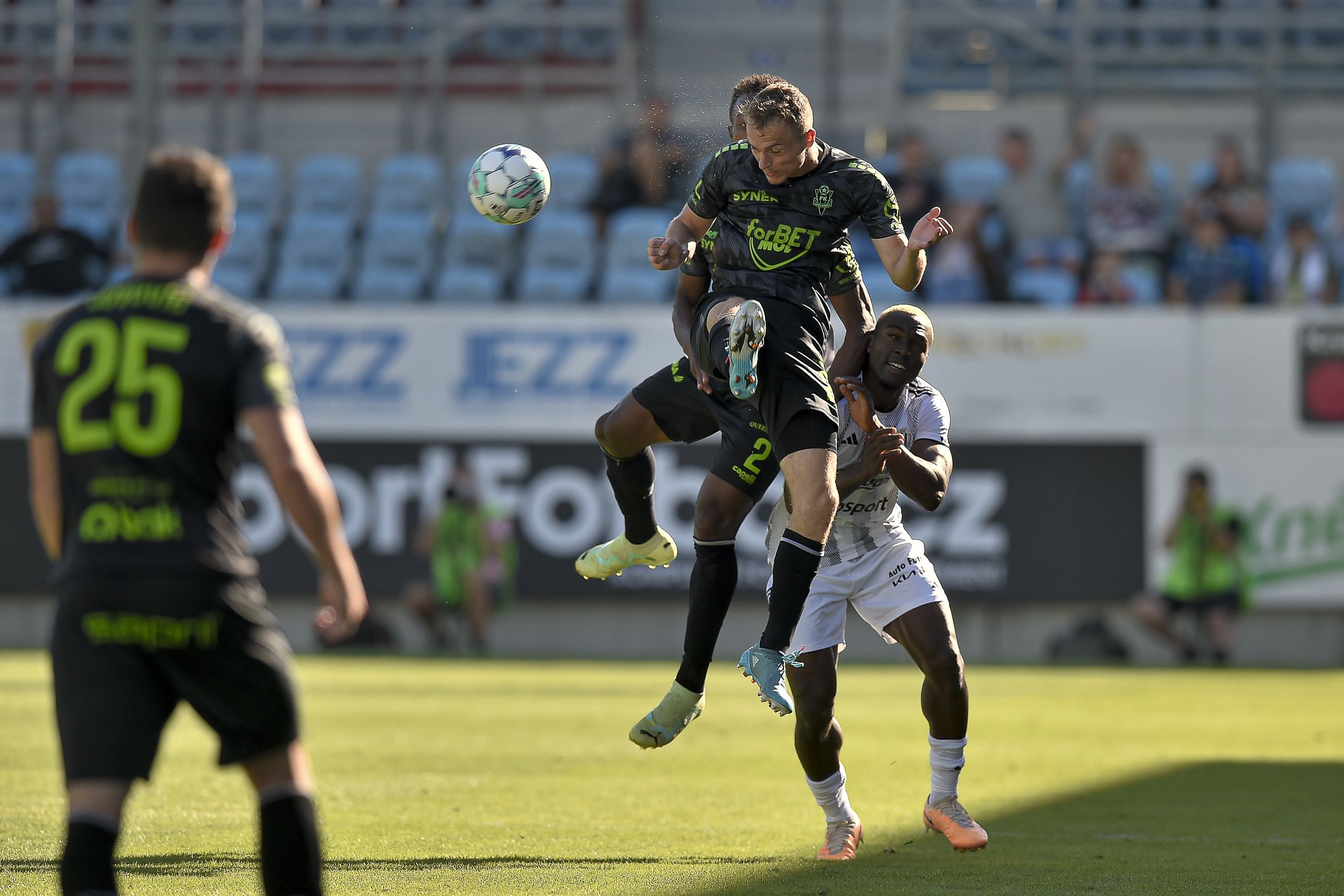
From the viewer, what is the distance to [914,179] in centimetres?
1852

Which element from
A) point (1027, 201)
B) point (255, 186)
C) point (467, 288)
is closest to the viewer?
point (467, 288)

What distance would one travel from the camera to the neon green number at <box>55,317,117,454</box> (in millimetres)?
3805

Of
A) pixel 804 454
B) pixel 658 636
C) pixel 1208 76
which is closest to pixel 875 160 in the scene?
pixel 1208 76

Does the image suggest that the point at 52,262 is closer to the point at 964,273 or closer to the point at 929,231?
the point at 964,273

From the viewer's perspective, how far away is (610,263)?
19516 mm

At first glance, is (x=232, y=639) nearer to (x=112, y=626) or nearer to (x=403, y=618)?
(x=112, y=626)

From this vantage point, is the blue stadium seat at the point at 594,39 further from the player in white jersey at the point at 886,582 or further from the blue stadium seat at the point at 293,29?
the player in white jersey at the point at 886,582

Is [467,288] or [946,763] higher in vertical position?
[467,288]

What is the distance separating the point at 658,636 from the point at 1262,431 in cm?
667

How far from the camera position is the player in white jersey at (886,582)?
262 inches

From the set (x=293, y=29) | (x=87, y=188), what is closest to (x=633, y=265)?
(x=293, y=29)

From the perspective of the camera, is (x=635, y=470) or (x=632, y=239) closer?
(x=635, y=470)

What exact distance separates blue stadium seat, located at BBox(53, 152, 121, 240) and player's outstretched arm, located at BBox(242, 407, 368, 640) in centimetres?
1793

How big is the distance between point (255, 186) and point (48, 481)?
57.4 feet
